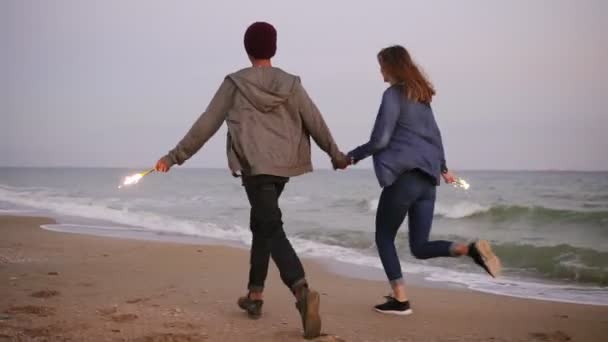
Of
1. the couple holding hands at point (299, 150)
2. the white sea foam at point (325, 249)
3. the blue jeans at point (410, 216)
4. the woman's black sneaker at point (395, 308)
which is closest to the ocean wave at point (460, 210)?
the white sea foam at point (325, 249)

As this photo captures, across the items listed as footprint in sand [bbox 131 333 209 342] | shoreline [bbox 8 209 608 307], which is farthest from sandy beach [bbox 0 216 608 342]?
shoreline [bbox 8 209 608 307]

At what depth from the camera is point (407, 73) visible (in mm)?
3902

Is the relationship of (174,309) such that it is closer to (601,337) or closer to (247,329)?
(247,329)

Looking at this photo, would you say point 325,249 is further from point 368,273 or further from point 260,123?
point 260,123

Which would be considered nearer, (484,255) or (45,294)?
(484,255)

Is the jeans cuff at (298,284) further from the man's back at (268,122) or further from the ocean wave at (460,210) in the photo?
the ocean wave at (460,210)

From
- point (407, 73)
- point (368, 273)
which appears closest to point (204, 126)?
point (407, 73)

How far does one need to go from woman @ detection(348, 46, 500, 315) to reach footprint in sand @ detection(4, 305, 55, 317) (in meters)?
2.14

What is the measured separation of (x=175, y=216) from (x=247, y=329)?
11240 mm

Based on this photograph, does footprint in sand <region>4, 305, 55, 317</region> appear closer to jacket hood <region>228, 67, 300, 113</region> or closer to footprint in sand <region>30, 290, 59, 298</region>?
footprint in sand <region>30, 290, 59, 298</region>

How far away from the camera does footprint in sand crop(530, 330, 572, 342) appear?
12.1ft

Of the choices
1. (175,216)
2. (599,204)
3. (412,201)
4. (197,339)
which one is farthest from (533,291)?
(599,204)

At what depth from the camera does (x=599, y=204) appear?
784 inches

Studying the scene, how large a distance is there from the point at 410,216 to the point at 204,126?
1502mm
